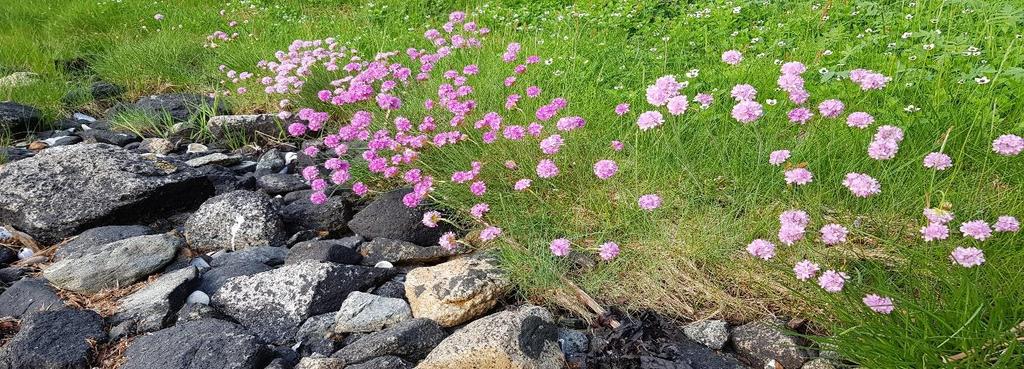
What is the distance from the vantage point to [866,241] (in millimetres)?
2523

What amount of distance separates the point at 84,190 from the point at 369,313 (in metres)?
1.75

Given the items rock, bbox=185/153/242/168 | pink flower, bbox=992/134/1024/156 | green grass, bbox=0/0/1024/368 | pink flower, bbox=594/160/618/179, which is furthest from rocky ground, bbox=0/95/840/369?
pink flower, bbox=992/134/1024/156

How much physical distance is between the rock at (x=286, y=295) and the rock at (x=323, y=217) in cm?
70

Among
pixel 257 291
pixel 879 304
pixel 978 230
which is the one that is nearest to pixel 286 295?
pixel 257 291

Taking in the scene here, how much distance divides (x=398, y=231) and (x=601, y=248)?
39.7 inches

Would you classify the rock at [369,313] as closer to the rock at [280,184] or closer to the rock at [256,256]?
the rock at [256,256]

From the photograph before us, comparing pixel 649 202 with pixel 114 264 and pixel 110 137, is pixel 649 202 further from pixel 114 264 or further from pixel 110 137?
pixel 110 137

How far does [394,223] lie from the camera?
3223mm

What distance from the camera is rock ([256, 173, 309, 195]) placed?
3.94 m

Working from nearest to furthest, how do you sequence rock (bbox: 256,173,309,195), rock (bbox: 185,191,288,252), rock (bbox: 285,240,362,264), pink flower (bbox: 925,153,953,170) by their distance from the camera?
pink flower (bbox: 925,153,953,170) → rock (bbox: 285,240,362,264) → rock (bbox: 185,191,288,252) → rock (bbox: 256,173,309,195)

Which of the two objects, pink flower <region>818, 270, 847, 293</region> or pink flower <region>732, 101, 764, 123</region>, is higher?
pink flower <region>732, 101, 764, 123</region>

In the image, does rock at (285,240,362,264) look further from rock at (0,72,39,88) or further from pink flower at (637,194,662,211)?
rock at (0,72,39,88)

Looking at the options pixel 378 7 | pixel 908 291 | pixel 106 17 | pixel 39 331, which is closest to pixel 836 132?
pixel 908 291

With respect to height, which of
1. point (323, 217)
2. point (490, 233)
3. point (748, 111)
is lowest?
point (323, 217)
